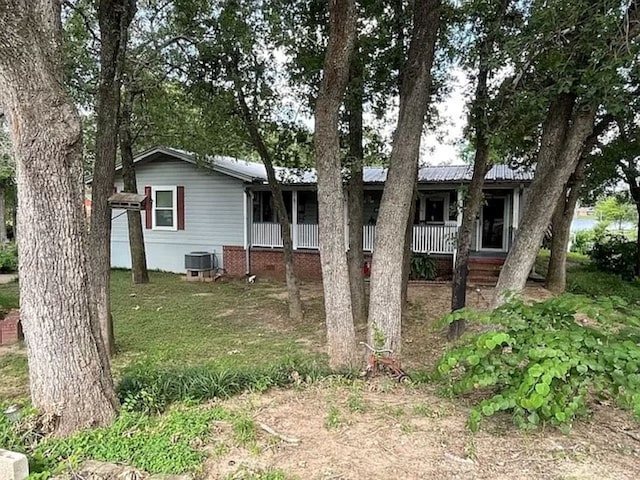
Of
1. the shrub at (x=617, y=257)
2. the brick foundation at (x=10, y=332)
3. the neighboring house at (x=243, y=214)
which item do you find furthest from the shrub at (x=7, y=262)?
the shrub at (x=617, y=257)

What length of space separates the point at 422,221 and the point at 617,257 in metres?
6.02

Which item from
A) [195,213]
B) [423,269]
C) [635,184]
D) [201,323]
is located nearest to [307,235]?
[423,269]

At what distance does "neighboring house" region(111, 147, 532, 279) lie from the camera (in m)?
13.0

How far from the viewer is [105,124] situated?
5.52 metres

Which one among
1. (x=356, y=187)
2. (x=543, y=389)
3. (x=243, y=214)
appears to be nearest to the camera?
(x=543, y=389)

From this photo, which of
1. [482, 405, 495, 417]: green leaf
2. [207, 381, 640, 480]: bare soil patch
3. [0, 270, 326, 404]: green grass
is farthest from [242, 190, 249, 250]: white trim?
[482, 405, 495, 417]: green leaf

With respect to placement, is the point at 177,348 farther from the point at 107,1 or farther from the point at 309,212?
the point at 309,212

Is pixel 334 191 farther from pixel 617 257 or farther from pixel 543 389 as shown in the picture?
pixel 617 257

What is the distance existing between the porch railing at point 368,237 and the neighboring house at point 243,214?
0.03 metres

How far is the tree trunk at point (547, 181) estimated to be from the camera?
473cm

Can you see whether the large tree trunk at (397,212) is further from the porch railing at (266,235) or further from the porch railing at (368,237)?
the porch railing at (266,235)

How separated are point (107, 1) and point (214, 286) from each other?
8.04 m

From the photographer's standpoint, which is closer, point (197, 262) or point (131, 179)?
point (131, 179)

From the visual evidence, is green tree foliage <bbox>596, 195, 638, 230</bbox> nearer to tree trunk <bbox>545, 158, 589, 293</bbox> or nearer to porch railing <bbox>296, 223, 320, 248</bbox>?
tree trunk <bbox>545, 158, 589, 293</bbox>
